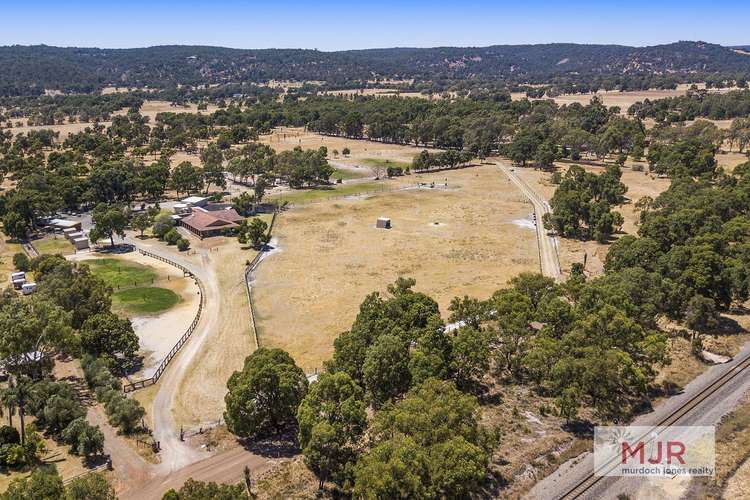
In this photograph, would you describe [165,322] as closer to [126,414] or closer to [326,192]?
[126,414]

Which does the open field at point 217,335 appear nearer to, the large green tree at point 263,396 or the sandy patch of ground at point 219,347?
the sandy patch of ground at point 219,347

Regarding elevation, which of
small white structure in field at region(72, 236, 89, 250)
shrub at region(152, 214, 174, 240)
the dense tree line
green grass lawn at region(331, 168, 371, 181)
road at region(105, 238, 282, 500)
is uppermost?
the dense tree line

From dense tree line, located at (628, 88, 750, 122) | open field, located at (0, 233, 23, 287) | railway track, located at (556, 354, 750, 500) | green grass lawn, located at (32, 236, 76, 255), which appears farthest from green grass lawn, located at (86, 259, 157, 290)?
dense tree line, located at (628, 88, 750, 122)

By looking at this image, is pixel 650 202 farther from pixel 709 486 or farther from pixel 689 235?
pixel 709 486

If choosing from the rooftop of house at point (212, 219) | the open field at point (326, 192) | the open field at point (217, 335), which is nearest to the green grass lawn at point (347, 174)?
the open field at point (326, 192)

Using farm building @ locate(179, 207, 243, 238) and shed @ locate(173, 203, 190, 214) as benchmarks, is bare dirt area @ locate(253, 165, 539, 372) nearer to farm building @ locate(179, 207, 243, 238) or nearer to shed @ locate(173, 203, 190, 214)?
farm building @ locate(179, 207, 243, 238)

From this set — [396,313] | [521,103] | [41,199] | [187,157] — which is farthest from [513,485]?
[521,103]
